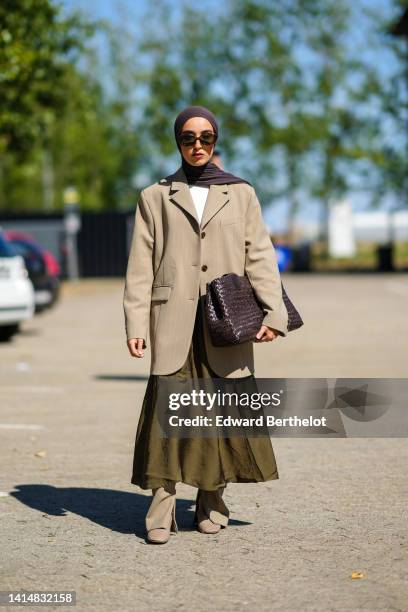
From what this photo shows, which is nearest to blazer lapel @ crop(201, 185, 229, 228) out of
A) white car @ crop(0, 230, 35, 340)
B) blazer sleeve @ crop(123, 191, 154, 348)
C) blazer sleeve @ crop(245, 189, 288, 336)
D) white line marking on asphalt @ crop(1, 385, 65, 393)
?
blazer sleeve @ crop(245, 189, 288, 336)

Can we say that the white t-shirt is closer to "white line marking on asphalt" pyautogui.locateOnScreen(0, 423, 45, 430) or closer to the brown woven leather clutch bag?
the brown woven leather clutch bag

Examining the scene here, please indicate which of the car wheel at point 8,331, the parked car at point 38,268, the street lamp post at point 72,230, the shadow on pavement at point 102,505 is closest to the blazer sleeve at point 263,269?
the shadow on pavement at point 102,505

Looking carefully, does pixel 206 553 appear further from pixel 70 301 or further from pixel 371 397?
pixel 70 301

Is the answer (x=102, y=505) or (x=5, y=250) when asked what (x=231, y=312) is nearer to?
(x=102, y=505)

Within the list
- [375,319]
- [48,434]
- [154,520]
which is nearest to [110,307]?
[375,319]

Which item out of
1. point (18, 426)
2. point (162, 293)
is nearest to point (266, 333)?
point (162, 293)

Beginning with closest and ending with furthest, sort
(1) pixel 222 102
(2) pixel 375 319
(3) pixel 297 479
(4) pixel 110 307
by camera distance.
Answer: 1. (3) pixel 297 479
2. (2) pixel 375 319
3. (4) pixel 110 307
4. (1) pixel 222 102

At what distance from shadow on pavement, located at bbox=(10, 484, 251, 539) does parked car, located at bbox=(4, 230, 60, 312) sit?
16017 millimetres

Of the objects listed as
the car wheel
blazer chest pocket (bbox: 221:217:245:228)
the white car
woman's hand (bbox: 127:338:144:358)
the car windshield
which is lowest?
the car wheel

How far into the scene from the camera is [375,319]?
69.4ft

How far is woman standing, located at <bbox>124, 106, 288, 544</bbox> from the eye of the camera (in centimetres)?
564

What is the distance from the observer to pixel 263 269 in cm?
572

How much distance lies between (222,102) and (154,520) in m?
51.6

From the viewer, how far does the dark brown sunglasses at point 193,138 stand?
5656mm
